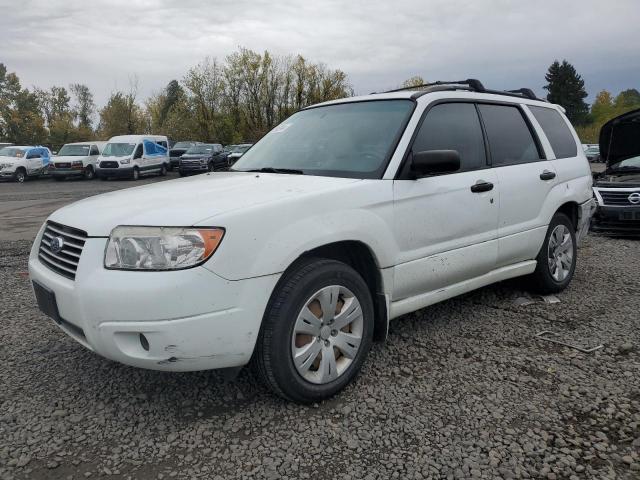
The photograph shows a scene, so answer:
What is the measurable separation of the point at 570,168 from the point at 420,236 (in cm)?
234

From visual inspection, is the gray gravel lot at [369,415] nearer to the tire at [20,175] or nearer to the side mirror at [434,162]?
the side mirror at [434,162]

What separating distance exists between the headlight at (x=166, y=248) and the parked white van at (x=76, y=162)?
84.8ft

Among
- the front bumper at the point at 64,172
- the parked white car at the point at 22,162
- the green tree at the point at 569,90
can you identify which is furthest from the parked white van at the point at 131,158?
the green tree at the point at 569,90

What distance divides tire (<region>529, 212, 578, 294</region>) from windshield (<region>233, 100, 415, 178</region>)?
1.98 m

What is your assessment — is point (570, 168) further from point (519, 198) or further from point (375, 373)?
point (375, 373)

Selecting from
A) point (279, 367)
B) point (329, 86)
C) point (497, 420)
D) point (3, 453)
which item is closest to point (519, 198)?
point (497, 420)

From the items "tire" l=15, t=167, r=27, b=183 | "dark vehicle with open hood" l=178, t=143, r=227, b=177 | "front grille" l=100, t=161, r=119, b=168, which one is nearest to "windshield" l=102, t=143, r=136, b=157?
"front grille" l=100, t=161, r=119, b=168

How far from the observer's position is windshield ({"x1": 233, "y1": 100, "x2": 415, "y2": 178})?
332 cm

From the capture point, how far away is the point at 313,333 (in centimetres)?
278

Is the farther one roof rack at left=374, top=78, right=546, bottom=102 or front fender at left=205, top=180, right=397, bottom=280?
roof rack at left=374, top=78, right=546, bottom=102

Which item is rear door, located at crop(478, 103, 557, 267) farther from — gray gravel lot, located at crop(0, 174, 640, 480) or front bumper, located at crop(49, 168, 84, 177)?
front bumper, located at crop(49, 168, 84, 177)

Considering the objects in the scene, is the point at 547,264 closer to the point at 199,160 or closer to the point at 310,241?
the point at 310,241

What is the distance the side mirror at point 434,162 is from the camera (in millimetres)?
3107

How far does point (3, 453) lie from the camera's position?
8.05ft
